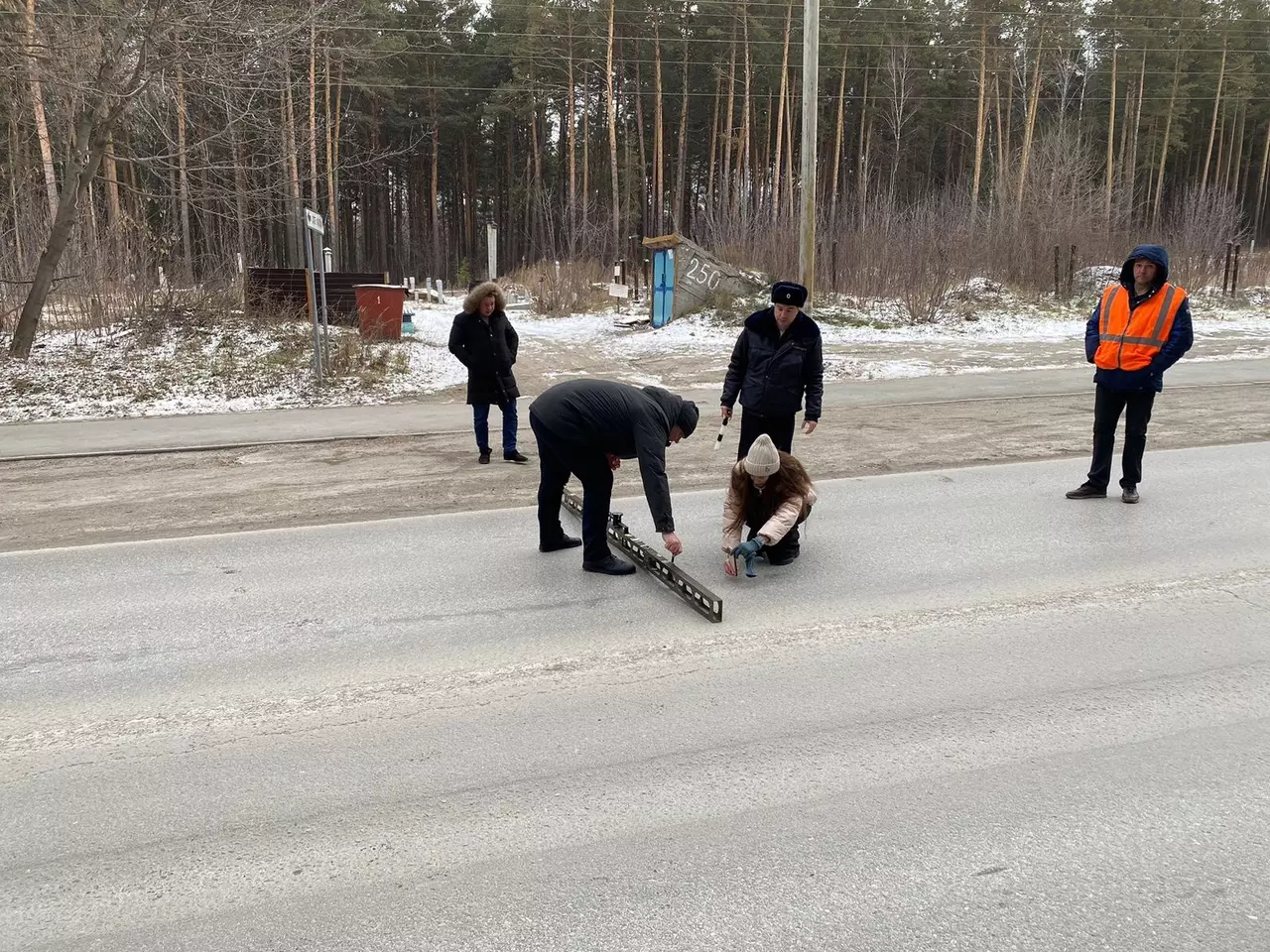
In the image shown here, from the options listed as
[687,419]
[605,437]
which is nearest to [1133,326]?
[687,419]

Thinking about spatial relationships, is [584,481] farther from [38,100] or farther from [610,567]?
[38,100]

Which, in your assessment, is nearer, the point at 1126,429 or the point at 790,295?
the point at 790,295

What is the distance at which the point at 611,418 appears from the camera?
17.4 feet

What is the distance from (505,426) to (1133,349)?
560 centimetres

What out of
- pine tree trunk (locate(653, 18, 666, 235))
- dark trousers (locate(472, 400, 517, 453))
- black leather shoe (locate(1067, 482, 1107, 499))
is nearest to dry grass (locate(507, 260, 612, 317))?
pine tree trunk (locate(653, 18, 666, 235))

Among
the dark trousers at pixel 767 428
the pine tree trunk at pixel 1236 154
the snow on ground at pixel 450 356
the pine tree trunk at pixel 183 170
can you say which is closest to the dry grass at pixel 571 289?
the snow on ground at pixel 450 356

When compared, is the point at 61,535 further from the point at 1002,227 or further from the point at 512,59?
the point at 512,59

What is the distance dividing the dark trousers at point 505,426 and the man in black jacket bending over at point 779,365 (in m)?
3.19

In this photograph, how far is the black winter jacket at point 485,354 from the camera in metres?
9.06

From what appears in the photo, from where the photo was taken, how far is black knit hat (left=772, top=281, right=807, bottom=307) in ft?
19.8

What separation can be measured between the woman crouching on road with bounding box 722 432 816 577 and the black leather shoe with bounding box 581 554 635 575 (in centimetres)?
61

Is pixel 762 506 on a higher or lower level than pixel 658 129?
lower

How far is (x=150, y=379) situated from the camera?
1395cm

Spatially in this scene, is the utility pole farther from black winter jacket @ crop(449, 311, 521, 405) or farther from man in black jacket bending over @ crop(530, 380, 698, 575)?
man in black jacket bending over @ crop(530, 380, 698, 575)
